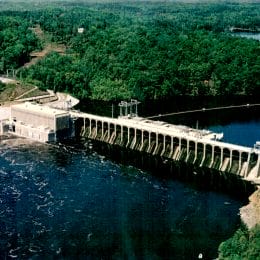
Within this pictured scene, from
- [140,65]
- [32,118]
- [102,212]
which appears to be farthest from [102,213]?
[140,65]

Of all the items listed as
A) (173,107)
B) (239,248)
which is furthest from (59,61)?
(239,248)

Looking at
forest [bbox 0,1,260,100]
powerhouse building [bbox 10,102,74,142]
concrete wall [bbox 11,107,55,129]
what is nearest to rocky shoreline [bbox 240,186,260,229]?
powerhouse building [bbox 10,102,74,142]

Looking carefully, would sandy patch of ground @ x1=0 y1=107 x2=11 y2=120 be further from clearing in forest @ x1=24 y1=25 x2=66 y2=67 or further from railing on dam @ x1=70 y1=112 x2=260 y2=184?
clearing in forest @ x1=24 y1=25 x2=66 y2=67

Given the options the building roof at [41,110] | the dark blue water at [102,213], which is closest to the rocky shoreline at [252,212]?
the dark blue water at [102,213]

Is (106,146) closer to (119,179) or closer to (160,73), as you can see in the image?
(119,179)

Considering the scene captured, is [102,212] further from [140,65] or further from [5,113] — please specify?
[140,65]
